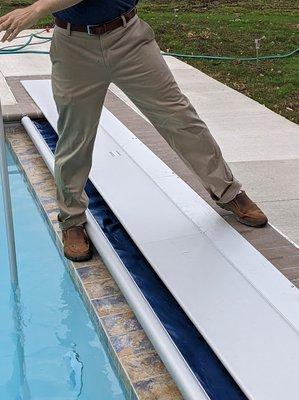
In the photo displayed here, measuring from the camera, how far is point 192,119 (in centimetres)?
329

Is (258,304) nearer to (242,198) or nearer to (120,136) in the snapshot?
(242,198)

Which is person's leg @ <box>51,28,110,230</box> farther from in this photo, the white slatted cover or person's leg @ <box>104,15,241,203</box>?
the white slatted cover

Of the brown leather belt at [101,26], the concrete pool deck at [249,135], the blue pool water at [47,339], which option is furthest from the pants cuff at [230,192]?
the brown leather belt at [101,26]

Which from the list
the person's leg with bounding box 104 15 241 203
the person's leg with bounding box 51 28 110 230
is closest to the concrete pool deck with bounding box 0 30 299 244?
the person's leg with bounding box 104 15 241 203

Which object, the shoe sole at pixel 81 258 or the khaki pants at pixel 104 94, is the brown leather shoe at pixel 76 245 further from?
the khaki pants at pixel 104 94

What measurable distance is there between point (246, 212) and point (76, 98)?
3.62 feet

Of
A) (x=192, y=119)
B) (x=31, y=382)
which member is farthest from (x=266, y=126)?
(x=31, y=382)

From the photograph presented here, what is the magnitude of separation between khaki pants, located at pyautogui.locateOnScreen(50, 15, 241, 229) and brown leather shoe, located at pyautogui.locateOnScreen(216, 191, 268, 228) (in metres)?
0.24

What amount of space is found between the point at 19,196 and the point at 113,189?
2.94 feet

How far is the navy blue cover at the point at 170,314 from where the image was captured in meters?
2.54

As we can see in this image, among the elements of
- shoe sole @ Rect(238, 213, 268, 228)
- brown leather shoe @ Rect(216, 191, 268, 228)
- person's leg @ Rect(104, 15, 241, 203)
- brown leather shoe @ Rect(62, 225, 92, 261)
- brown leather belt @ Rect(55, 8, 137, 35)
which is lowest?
brown leather shoe @ Rect(62, 225, 92, 261)

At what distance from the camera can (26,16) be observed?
265 cm

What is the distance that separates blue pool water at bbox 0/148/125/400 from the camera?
9.71 feet

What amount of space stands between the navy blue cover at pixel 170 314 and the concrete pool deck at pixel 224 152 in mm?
113
